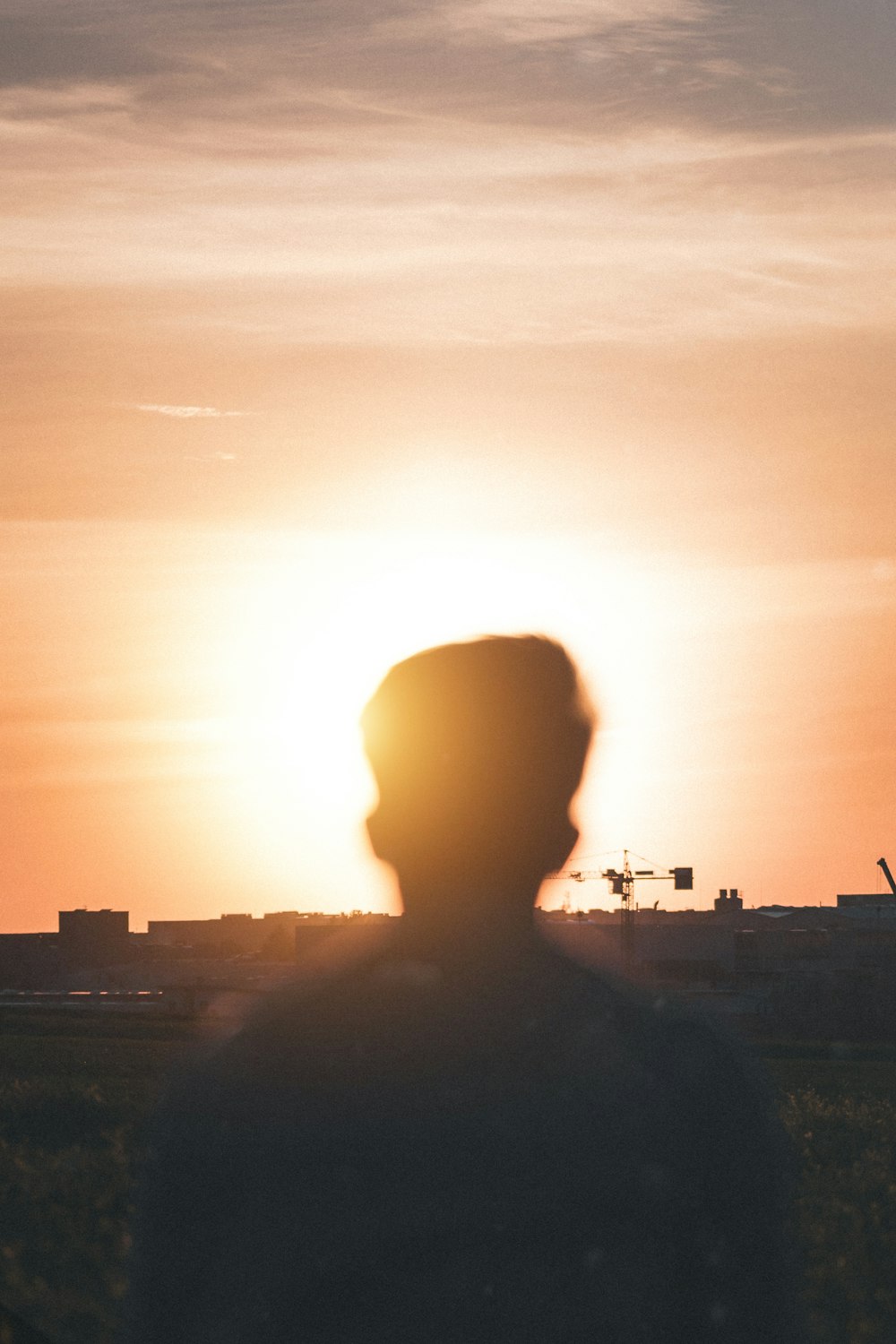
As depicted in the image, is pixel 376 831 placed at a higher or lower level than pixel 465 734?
lower

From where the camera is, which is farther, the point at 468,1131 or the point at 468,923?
the point at 468,923

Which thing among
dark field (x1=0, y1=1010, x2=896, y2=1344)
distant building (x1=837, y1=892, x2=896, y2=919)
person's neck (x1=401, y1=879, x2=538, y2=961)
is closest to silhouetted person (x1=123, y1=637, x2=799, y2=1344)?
person's neck (x1=401, y1=879, x2=538, y2=961)

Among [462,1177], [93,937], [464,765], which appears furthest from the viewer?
Result: [93,937]

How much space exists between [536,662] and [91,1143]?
58.8ft

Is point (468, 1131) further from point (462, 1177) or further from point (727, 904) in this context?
point (727, 904)

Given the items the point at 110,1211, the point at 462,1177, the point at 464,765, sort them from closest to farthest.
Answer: the point at 462,1177, the point at 464,765, the point at 110,1211

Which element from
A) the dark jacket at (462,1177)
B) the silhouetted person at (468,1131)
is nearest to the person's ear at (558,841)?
the silhouetted person at (468,1131)

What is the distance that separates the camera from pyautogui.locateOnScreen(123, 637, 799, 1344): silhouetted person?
2732mm

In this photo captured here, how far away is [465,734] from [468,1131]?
0.62 metres

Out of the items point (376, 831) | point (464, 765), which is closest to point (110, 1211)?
point (376, 831)

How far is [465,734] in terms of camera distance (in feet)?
9.53

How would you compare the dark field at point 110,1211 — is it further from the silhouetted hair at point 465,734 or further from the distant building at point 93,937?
the distant building at point 93,937

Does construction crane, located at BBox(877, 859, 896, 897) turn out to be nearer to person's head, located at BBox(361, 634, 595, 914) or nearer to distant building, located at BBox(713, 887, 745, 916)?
distant building, located at BBox(713, 887, 745, 916)

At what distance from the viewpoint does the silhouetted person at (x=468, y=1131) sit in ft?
8.96
